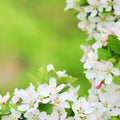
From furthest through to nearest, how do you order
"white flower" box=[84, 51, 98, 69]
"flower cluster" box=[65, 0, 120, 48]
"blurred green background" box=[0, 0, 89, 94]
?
"blurred green background" box=[0, 0, 89, 94], "flower cluster" box=[65, 0, 120, 48], "white flower" box=[84, 51, 98, 69]

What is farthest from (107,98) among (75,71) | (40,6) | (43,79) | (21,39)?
(40,6)

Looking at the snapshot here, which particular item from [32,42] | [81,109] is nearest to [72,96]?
[81,109]

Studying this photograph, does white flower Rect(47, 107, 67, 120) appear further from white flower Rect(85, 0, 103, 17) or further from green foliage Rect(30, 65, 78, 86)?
white flower Rect(85, 0, 103, 17)

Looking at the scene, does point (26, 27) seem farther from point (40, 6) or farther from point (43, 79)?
point (43, 79)

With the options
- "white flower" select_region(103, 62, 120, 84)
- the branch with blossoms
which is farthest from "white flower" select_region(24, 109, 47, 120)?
"white flower" select_region(103, 62, 120, 84)

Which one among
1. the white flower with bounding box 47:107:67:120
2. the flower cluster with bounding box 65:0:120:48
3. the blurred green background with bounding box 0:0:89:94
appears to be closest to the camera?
the white flower with bounding box 47:107:67:120

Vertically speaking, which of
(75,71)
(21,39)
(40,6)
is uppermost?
(40,6)

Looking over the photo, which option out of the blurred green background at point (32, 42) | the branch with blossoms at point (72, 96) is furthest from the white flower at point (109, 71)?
the blurred green background at point (32, 42)
